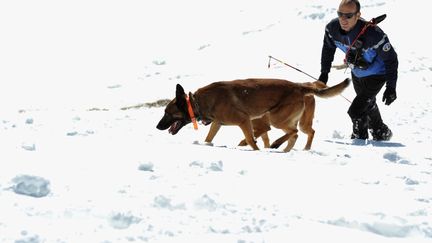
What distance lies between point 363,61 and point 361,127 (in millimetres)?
1039

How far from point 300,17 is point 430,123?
1415 cm

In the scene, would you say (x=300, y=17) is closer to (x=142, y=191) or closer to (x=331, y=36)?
(x=331, y=36)

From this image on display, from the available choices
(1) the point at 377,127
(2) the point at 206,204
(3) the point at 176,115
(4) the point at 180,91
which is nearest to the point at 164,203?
(2) the point at 206,204

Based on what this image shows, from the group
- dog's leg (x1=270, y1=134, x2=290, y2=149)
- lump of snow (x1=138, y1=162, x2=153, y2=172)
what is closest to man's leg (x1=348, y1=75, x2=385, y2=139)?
dog's leg (x1=270, y1=134, x2=290, y2=149)

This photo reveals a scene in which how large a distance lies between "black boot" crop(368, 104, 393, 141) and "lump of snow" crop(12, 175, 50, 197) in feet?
18.4

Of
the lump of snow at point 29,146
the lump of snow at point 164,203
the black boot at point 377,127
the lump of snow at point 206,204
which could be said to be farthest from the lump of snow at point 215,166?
the black boot at point 377,127

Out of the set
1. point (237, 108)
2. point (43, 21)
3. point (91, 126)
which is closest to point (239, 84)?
point (237, 108)

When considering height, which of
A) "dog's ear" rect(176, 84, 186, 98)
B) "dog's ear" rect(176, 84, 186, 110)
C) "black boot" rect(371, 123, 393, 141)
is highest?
"dog's ear" rect(176, 84, 186, 98)

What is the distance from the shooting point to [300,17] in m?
23.6

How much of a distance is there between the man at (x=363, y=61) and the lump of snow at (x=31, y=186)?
477cm

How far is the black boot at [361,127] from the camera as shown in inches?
341

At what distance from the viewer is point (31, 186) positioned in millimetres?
4160

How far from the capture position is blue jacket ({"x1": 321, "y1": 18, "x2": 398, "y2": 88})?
25.6 ft

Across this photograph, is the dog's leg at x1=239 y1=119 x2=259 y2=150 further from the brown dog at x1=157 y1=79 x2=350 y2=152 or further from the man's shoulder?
the man's shoulder
